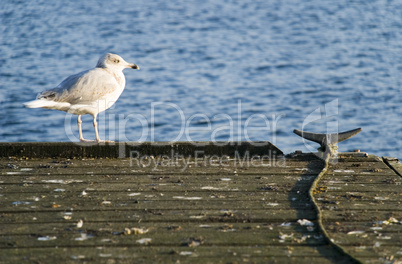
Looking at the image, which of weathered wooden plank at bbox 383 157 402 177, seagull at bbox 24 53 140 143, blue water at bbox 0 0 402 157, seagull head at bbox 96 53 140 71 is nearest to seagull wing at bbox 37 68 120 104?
seagull at bbox 24 53 140 143

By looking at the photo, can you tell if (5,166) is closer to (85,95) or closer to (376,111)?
(85,95)

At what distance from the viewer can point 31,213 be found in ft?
13.3

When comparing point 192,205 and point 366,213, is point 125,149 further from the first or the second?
point 366,213

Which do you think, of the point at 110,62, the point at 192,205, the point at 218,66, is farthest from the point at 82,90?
the point at 218,66

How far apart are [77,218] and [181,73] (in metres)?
14.3

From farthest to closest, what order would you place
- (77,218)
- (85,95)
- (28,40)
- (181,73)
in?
(28,40) < (181,73) < (85,95) < (77,218)

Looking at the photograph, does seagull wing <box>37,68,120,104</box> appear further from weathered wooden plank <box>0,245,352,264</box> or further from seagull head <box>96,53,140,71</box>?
weathered wooden plank <box>0,245,352,264</box>

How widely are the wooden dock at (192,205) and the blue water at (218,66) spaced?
7.35 meters

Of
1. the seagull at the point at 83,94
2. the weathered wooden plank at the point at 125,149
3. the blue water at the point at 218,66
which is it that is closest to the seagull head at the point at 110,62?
the seagull at the point at 83,94

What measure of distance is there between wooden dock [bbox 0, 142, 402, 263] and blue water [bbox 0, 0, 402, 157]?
7.35 meters

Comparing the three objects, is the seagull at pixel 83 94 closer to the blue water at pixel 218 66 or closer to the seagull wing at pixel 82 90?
the seagull wing at pixel 82 90

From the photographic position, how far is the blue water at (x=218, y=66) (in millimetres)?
14547

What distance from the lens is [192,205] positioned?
14.0ft

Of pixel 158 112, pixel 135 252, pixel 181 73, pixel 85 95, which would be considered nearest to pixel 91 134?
pixel 158 112
